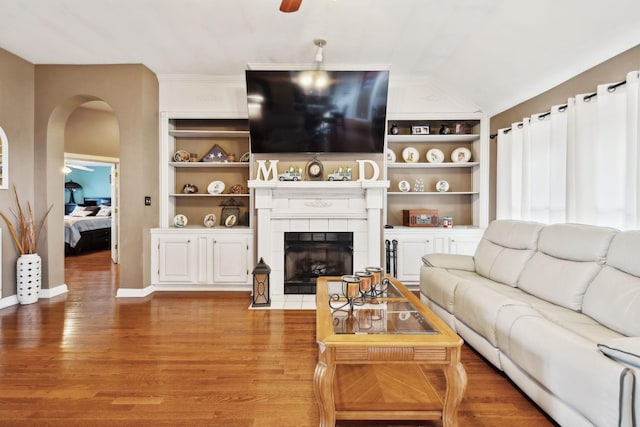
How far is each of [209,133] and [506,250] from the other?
150 inches

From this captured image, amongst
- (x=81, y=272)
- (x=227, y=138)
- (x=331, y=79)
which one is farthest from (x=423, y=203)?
(x=81, y=272)

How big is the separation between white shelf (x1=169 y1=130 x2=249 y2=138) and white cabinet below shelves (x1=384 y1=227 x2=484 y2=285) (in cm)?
240

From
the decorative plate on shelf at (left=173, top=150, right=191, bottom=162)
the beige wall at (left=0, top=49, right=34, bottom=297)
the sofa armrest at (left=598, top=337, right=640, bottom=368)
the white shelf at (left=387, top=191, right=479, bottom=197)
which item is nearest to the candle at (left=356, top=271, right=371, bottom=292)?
the sofa armrest at (left=598, top=337, right=640, bottom=368)

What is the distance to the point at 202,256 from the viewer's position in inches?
175

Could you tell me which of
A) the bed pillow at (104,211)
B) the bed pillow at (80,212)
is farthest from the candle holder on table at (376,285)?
the bed pillow at (80,212)

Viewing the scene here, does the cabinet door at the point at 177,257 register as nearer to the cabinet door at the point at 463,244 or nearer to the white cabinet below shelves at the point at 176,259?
the white cabinet below shelves at the point at 176,259

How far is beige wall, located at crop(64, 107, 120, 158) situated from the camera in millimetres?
6215

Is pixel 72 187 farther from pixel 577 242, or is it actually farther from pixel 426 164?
pixel 577 242

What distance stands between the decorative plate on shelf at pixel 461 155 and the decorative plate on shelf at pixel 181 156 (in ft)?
12.0

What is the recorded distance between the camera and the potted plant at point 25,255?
151 inches

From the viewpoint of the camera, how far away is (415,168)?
16.5 feet

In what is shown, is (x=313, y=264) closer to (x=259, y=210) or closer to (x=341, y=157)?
(x=259, y=210)

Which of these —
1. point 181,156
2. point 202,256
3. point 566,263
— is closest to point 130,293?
point 202,256

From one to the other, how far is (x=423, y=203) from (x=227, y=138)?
2.98 m
